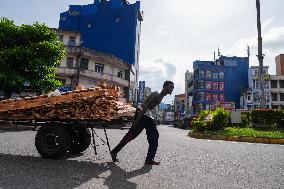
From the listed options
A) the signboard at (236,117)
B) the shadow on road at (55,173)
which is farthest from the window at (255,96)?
the shadow on road at (55,173)

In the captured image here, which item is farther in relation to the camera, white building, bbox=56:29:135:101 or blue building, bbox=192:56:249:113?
blue building, bbox=192:56:249:113

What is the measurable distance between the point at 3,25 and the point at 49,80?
509cm

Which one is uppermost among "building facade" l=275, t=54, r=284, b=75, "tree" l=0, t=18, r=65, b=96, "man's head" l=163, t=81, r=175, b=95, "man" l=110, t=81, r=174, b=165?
"building facade" l=275, t=54, r=284, b=75

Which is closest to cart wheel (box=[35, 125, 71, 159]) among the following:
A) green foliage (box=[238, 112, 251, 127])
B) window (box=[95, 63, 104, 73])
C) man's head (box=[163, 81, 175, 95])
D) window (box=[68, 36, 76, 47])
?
man's head (box=[163, 81, 175, 95])

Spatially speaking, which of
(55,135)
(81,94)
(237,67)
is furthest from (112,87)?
(237,67)

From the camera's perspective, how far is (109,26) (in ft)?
177

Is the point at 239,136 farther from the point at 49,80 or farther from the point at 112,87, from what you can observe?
the point at 49,80

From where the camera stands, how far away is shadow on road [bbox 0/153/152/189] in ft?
13.1

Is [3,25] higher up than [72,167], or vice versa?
[3,25]

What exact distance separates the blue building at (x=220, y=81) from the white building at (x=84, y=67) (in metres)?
27.1

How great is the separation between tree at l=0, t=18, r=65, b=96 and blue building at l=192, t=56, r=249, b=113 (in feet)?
156

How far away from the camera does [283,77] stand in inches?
2404

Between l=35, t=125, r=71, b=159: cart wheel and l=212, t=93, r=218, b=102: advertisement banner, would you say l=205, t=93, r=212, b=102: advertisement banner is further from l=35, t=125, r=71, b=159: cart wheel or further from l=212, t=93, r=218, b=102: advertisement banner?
l=35, t=125, r=71, b=159: cart wheel

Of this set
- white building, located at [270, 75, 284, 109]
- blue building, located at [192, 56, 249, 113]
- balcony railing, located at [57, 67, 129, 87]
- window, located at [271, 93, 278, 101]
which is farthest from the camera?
blue building, located at [192, 56, 249, 113]
